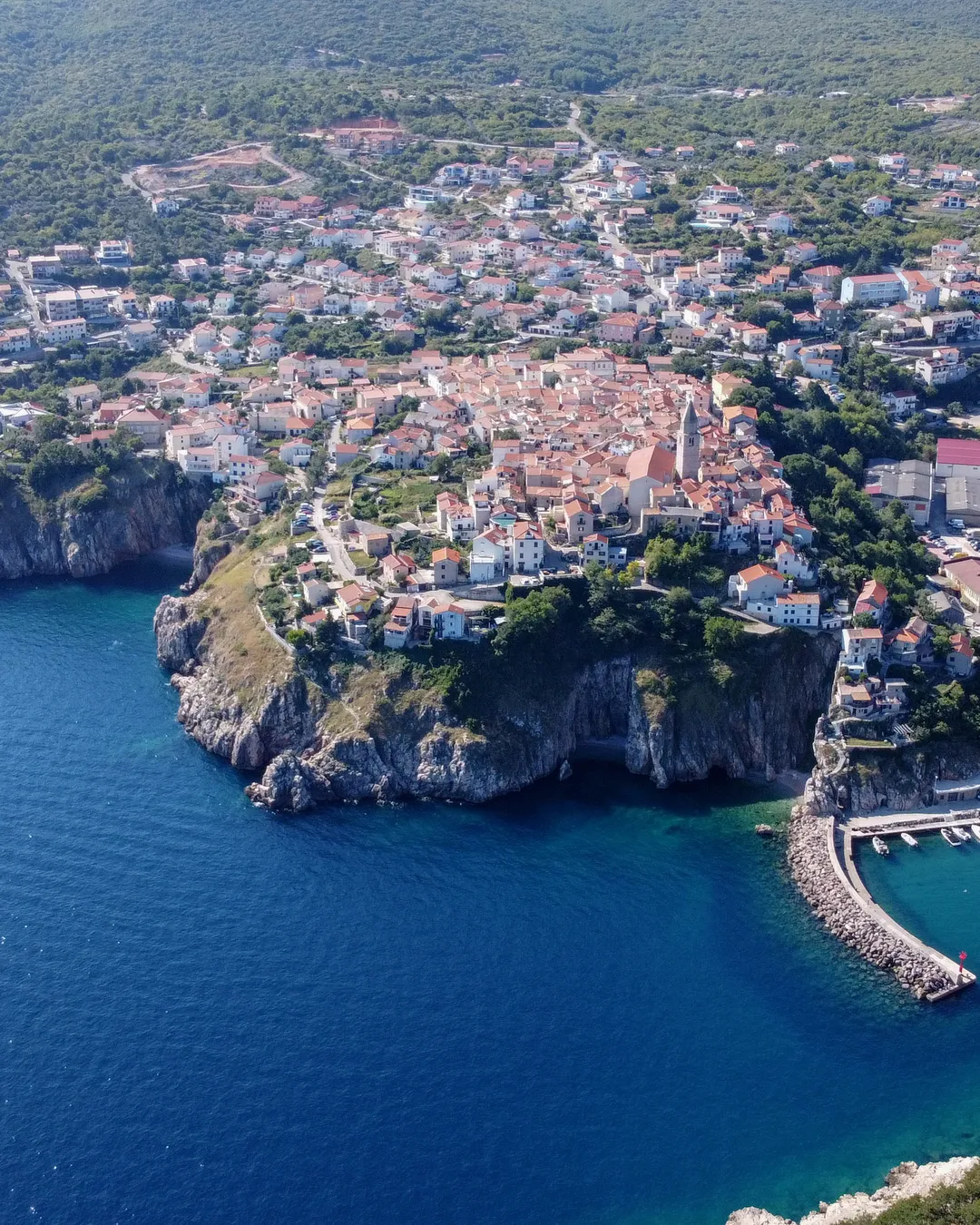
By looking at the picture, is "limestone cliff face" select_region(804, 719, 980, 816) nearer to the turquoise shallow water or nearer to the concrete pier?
the concrete pier

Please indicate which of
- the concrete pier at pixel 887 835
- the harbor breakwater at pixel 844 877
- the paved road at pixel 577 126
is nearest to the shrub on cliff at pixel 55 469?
the harbor breakwater at pixel 844 877

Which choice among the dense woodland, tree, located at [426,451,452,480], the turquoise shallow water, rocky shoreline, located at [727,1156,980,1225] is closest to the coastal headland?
the turquoise shallow water

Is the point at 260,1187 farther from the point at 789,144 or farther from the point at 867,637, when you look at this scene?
the point at 789,144

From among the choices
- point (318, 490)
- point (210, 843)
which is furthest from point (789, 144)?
point (210, 843)

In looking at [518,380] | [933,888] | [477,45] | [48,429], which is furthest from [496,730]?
[477,45]

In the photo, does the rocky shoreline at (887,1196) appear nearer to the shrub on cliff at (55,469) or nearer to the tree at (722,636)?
the tree at (722,636)

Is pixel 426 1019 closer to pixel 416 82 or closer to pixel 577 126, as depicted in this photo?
pixel 577 126
